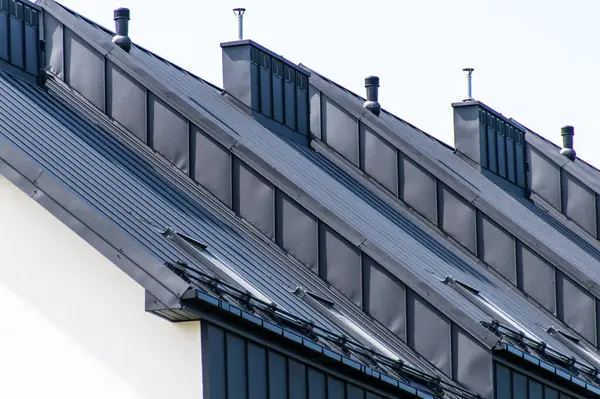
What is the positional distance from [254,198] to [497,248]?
9732mm

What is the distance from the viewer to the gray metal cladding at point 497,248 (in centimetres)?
4231

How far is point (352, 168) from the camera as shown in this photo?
147 feet

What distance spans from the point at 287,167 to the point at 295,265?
442cm

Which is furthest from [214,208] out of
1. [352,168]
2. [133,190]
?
[352,168]

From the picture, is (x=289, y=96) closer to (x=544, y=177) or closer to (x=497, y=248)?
(x=497, y=248)

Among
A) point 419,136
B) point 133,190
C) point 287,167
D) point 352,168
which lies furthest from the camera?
point 419,136

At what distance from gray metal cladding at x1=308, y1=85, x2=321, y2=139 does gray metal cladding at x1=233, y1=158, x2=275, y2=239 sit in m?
11.7

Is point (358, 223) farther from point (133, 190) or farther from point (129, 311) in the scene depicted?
point (129, 311)

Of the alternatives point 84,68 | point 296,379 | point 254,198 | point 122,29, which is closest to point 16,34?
point 84,68

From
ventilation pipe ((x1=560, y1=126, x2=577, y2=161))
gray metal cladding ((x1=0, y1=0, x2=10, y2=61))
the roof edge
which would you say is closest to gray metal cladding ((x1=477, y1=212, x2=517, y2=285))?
gray metal cladding ((x1=0, y1=0, x2=10, y2=61))

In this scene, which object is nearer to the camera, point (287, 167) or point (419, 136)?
point (287, 167)

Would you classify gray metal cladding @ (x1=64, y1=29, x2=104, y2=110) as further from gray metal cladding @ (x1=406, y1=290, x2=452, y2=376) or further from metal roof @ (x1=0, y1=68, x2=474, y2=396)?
gray metal cladding @ (x1=406, y1=290, x2=452, y2=376)

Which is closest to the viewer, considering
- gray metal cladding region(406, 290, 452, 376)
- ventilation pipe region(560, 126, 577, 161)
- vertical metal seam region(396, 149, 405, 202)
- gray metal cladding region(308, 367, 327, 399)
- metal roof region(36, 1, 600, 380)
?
gray metal cladding region(308, 367, 327, 399)

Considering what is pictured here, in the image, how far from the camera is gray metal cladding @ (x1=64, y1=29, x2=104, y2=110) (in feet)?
119
